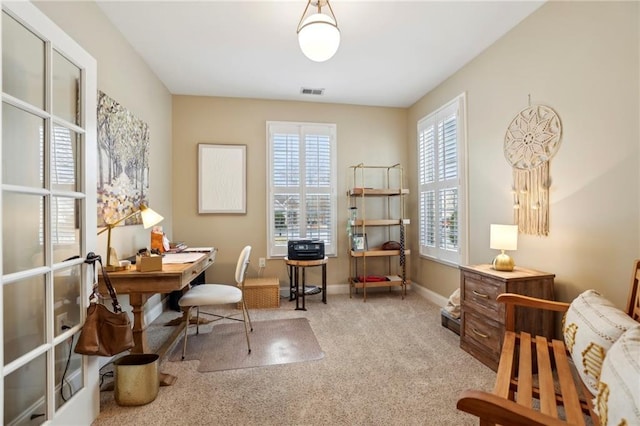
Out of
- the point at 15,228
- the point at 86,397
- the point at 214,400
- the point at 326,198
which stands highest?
the point at 326,198

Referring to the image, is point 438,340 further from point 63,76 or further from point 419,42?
point 63,76

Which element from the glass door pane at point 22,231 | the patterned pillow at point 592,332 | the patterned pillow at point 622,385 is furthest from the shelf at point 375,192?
the glass door pane at point 22,231

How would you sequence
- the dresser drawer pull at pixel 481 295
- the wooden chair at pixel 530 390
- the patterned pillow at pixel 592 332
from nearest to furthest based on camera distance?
the wooden chair at pixel 530 390
the patterned pillow at pixel 592 332
the dresser drawer pull at pixel 481 295

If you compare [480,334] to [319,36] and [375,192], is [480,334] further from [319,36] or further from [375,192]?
[319,36]

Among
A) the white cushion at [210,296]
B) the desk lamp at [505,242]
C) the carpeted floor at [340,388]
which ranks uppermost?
the desk lamp at [505,242]

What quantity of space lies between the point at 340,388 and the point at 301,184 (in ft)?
9.07

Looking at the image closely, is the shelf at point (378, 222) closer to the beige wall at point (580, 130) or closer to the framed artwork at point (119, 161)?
the beige wall at point (580, 130)

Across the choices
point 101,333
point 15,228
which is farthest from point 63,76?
point 101,333

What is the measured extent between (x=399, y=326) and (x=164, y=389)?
2131 mm

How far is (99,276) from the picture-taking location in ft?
6.47

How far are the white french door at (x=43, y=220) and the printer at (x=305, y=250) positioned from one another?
2289 millimetres

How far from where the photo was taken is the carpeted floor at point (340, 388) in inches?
68.3

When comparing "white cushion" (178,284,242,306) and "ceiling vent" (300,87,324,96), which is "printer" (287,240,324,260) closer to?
"white cushion" (178,284,242,306)

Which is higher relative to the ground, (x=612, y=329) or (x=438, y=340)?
(x=612, y=329)
